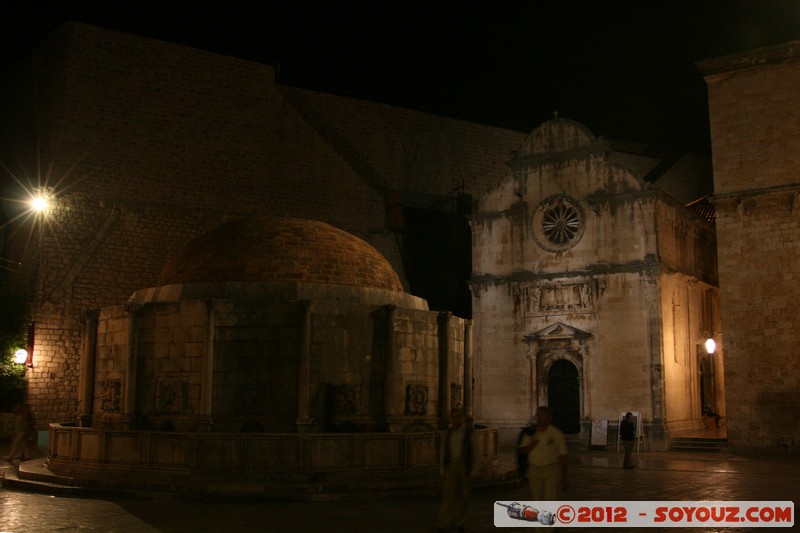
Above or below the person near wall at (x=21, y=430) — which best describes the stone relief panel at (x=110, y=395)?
above

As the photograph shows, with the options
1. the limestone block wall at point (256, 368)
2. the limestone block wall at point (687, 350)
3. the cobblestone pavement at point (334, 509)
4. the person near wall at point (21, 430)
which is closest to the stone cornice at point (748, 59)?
the limestone block wall at point (687, 350)

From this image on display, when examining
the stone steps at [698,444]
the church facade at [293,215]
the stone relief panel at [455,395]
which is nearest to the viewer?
the stone relief panel at [455,395]

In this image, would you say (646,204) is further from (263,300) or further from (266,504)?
(266,504)

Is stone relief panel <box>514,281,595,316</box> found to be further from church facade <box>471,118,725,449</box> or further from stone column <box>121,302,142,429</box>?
stone column <box>121,302,142,429</box>

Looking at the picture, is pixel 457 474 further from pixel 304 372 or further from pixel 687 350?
pixel 687 350

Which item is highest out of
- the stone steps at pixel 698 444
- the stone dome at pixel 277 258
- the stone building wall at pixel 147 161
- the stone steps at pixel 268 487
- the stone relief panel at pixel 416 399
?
the stone building wall at pixel 147 161

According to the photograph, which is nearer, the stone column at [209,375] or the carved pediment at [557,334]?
the stone column at [209,375]

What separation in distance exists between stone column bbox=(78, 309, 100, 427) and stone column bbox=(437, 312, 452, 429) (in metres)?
6.45

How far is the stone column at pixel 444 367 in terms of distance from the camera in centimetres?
1476

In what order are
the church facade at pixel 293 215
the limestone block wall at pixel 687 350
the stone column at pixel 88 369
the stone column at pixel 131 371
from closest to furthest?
the stone column at pixel 131 371
the stone column at pixel 88 369
the limestone block wall at pixel 687 350
the church facade at pixel 293 215

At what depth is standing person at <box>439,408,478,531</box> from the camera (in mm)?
8062

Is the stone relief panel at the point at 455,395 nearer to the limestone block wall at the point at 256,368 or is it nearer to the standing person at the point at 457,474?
the limestone block wall at the point at 256,368

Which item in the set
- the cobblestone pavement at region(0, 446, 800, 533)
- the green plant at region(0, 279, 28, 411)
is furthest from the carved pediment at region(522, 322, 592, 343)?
the green plant at region(0, 279, 28, 411)

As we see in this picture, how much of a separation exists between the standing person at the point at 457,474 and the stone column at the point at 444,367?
6.35 meters
